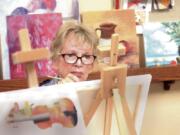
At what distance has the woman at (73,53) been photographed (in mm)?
880

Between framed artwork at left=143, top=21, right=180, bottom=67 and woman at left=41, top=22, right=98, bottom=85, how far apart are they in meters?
0.33

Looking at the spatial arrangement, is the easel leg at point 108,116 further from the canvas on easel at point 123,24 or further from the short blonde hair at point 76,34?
the canvas on easel at point 123,24

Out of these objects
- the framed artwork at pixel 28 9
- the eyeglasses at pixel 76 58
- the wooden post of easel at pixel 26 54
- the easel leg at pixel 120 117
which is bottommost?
the easel leg at pixel 120 117

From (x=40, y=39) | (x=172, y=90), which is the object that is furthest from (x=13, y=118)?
(x=172, y=90)

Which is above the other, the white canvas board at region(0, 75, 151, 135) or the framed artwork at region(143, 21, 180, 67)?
the framed artwork at region(143, 21, 180, 67)

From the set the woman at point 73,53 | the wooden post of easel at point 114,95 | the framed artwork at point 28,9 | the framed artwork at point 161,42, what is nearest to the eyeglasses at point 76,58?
the woman at point 73,53

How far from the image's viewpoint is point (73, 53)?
90cm

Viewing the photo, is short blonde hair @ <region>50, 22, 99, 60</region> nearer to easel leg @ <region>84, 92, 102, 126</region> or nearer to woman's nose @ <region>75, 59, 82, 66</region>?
woman's nose @ <region>75, 59, 82, 66</region>

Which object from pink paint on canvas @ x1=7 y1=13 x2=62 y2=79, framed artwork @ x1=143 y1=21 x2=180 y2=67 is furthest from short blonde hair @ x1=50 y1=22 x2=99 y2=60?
framed artwork @ x1=143 y1=21 x2=180 y2=67

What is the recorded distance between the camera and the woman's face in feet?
2.89

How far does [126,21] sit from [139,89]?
0.45 metres

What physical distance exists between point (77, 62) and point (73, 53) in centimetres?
3

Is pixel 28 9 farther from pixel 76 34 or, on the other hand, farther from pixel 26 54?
pixel 26 54

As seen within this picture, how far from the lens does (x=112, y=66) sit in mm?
722
